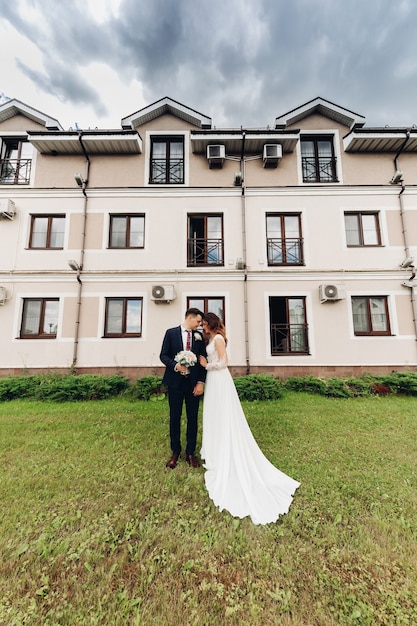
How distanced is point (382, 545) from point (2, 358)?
435 inches

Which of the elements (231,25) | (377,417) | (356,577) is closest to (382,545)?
(356,577)

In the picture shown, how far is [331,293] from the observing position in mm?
9414

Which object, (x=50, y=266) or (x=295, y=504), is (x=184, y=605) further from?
(x=50, y=266)

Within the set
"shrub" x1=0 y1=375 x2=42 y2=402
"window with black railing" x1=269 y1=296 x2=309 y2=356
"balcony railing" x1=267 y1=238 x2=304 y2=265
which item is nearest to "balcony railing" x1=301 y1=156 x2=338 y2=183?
"balcony railing" x1=267 y1=238 x2=304 y2=265

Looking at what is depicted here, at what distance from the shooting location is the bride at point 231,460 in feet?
9.62

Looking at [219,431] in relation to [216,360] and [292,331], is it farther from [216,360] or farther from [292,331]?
[292,331]

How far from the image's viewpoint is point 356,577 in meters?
2.04

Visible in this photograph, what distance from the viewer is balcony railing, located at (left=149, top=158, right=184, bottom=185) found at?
10664 mm

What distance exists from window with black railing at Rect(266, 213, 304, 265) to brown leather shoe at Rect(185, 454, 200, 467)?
774cm

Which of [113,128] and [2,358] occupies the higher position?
[113,128]

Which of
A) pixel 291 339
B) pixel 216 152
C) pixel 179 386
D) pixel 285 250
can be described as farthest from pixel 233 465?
pixel 216 152

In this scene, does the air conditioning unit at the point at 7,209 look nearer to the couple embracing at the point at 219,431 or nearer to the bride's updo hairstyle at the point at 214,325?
the couple embracing at the point at 219,431

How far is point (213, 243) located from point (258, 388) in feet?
18.3

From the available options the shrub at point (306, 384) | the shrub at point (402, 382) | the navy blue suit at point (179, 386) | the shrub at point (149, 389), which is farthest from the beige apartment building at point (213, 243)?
the navy blue suit at point (179, 386)
